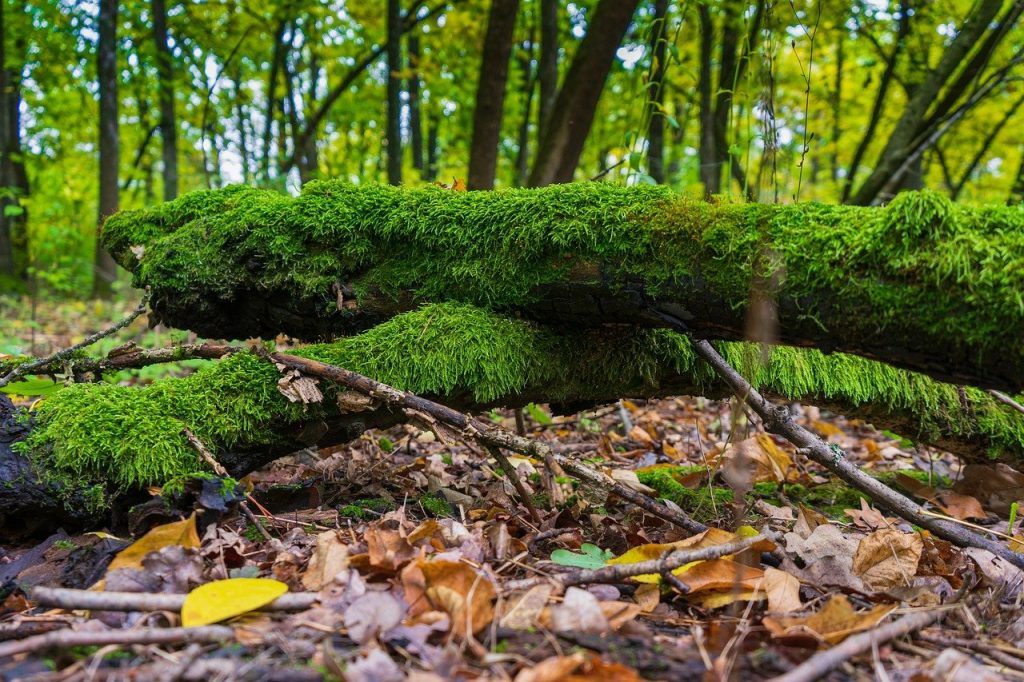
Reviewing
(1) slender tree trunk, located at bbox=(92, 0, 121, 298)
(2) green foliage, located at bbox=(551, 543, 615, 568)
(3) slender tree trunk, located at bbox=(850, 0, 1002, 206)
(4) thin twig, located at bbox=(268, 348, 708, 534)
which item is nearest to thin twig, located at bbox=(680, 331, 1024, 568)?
(4) thin twig, located at bbox=(268, 348, 708, 534)

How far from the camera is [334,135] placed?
20.9 metres

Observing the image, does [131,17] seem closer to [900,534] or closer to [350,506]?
[350,506]

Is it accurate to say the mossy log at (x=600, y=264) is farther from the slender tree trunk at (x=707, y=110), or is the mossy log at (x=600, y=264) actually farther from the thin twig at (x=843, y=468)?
the slender tree trunk at (x=707, y=110)

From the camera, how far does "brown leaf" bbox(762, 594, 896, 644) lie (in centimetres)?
154

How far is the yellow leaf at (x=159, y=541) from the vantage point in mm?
1799

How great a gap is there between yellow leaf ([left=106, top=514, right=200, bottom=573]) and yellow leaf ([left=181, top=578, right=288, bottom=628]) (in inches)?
14.7

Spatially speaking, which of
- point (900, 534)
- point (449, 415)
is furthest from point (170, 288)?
point (900, 534)

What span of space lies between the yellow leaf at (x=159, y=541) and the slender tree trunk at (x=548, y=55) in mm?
7479

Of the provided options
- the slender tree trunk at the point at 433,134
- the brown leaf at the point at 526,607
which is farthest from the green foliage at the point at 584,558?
the slender tree trunk at the point at 433,134

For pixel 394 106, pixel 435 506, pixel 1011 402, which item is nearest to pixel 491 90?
pixel 394 106

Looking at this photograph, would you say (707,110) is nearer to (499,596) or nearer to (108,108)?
(108,108)

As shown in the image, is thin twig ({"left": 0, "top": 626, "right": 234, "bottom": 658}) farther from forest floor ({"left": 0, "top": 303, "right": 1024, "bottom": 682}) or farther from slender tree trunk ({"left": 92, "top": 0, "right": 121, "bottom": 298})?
slender tree trunk ({"left": 92, "top": 0, "right": 121, "bottom": 298})

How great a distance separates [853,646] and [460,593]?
36.4 inches

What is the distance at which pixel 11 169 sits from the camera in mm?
12812
